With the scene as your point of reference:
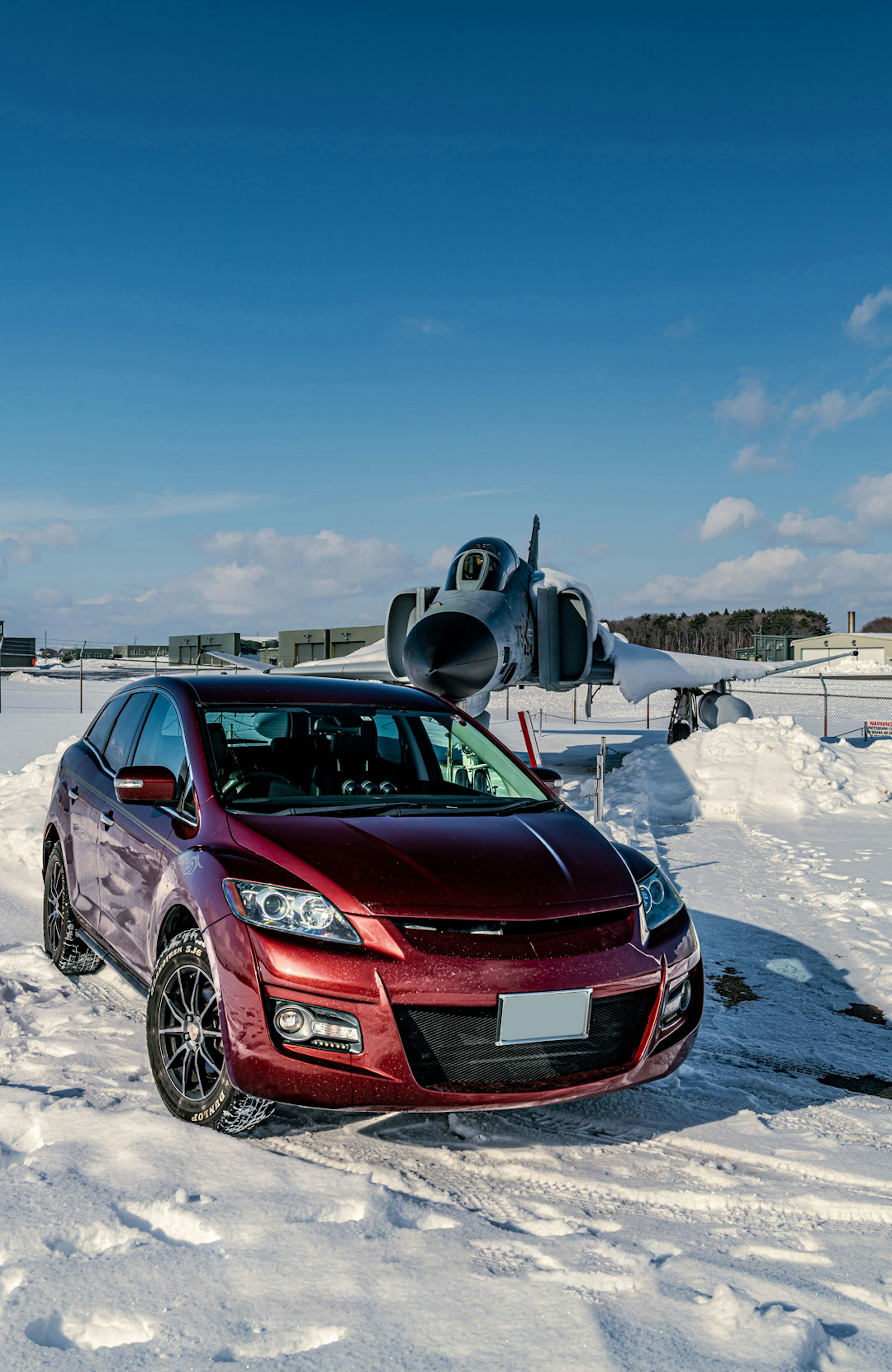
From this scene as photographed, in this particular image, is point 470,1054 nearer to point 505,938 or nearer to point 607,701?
point 505,938

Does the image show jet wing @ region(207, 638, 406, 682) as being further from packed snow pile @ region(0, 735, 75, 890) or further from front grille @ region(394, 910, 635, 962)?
front grille @ region(394, 910, 635, 962)

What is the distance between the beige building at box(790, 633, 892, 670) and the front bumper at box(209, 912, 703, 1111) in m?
75.0

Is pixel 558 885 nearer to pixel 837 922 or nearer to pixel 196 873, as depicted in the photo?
pixel 196 873

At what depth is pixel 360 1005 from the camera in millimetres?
2750

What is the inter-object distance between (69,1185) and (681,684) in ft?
57.4

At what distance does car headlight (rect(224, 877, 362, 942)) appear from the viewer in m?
2.85

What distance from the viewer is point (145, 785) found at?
3564 mm

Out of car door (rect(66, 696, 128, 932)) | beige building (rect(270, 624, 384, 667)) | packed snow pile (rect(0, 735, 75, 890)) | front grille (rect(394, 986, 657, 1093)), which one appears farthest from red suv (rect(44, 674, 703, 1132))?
beige building (rect(270, 624, 384, 667))

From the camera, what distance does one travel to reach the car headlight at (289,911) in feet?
9.34

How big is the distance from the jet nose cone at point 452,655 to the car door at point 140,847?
8102mm

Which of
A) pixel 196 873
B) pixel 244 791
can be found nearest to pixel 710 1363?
pixel 196 873

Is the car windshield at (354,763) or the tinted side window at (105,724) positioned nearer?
the car windshield at (354,763)

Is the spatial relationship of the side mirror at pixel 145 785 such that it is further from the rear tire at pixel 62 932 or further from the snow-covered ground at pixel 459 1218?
the rear tire at pixel 62 932

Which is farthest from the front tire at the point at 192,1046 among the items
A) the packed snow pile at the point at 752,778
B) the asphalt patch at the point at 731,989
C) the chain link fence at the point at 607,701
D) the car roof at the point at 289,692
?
the chain link fence at the point at 607,701
